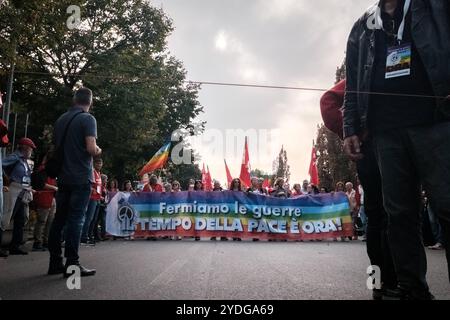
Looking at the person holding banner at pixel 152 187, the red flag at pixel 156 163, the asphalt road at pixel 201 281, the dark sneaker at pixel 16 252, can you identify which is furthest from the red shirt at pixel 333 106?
the red flag at pixel 156 163

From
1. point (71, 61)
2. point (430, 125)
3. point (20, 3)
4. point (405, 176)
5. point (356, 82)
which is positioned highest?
point (71, 61)

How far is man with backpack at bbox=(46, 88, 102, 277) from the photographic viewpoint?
4820 mm

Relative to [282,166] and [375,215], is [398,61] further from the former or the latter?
[282,166]

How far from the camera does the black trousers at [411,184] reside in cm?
270

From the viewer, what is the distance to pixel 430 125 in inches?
109

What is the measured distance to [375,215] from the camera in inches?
136

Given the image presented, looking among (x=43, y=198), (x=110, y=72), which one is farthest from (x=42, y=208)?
(x=110, y=72)

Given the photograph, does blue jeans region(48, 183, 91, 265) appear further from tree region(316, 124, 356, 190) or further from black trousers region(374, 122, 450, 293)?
tree region(316, 124, 356, 190)

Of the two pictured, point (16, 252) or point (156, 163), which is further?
point (156, 163)

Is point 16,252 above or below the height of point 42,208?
below

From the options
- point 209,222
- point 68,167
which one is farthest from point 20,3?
point 68,167

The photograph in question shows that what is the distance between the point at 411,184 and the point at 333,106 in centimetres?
126
